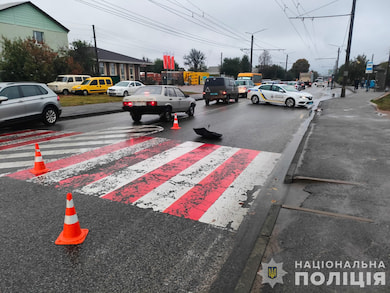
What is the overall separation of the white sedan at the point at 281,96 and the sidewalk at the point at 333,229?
13399 mm

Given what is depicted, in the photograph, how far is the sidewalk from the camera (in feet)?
8.84

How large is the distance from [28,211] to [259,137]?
7431mm

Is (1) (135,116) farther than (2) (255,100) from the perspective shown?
No

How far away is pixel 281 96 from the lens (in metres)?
20.5

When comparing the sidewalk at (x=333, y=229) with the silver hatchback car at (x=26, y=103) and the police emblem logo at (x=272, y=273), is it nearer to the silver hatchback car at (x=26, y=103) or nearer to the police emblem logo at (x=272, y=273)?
the police emblem logo at (x=272, y=273)

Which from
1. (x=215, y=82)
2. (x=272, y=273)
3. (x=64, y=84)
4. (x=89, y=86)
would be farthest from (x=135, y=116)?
(x=64, y=84)

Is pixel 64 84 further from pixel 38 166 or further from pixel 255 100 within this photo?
pixel 38 166

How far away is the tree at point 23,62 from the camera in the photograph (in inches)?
1054

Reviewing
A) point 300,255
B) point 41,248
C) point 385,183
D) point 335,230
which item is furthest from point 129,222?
point 385,183

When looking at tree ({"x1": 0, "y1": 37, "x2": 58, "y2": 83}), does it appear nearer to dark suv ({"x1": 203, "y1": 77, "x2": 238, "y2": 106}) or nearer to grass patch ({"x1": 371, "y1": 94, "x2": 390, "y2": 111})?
dark suv ({"x1": 203, "y1": 77, "x2": 238, "y2": 106})

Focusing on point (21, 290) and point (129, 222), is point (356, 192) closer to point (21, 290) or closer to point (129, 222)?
point (129, 222)

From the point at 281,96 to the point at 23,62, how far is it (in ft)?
81.2

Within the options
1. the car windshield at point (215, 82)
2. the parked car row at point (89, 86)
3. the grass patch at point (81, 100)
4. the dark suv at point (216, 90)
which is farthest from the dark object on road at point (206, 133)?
the parked car row at point (89, 86)

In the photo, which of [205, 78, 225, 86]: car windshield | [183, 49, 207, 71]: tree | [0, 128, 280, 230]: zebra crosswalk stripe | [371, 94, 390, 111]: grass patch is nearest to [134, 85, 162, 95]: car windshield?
[0, 128, 280, 230]: zebra crosswalk stripe
